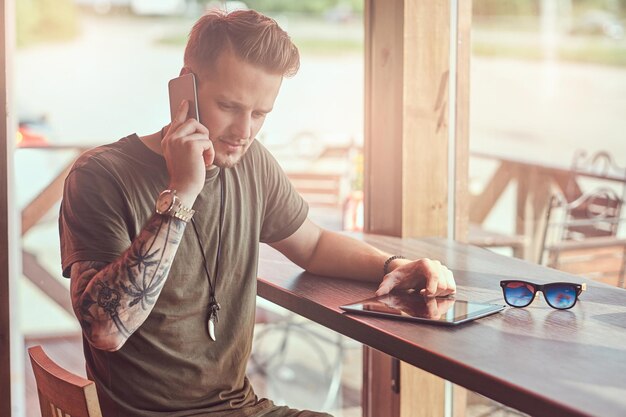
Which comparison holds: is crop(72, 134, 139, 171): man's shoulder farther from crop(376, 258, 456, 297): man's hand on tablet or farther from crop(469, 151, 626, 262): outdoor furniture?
crop(469, 151, 626, 262): outdoor furniture

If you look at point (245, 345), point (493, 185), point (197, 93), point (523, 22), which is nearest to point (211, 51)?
point (197, 93)

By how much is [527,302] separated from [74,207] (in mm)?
869

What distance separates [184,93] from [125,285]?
1.41ft

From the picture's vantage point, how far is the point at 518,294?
1744 millimetres

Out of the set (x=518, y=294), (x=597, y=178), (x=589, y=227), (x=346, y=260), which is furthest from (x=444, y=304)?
(x=597, y=178)

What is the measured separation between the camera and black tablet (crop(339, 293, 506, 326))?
164cm

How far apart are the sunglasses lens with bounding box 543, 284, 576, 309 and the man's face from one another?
0.67 meters

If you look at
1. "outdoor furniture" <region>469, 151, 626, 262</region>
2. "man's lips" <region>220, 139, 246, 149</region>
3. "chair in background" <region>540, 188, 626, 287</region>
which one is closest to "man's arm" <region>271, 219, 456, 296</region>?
"man's lips" <region>220, 139, 246, 149</region>

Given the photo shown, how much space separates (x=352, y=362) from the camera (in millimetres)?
3879

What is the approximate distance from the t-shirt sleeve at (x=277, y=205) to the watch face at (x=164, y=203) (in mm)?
413

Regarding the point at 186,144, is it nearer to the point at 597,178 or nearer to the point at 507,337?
the point at 507,337

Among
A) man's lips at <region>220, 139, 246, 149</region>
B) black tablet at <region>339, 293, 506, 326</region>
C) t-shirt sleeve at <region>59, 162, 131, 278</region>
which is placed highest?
man's lips at <region>220, 139, 246, 149</region>

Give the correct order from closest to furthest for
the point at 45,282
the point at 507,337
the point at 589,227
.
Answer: the point at 507,337 → the point at 45,282 → the point at 589,227

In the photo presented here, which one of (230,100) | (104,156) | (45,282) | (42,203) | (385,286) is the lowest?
(45,282)
